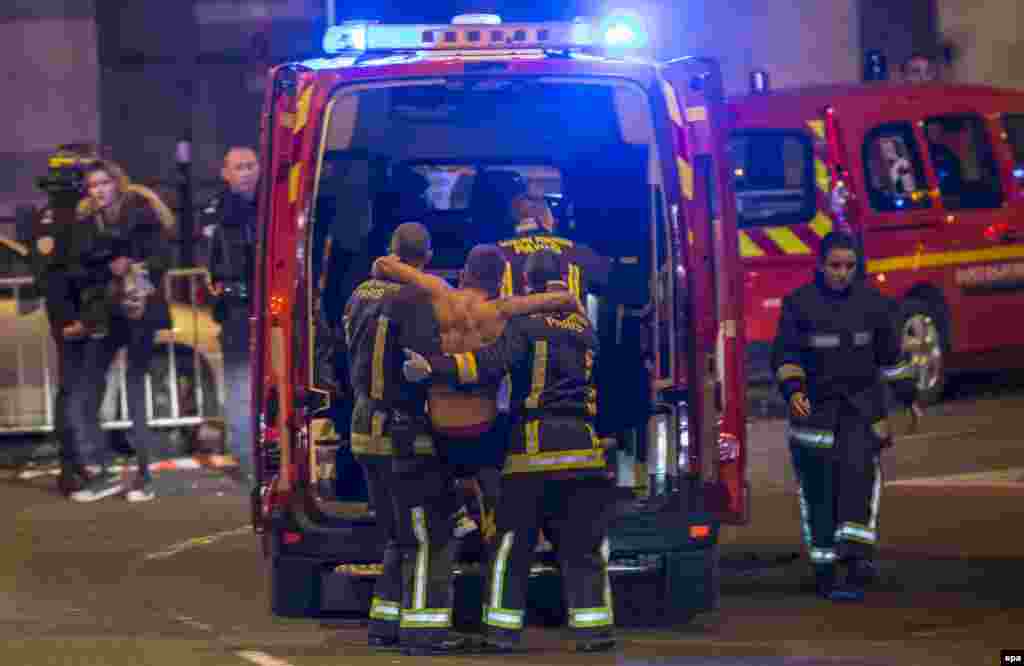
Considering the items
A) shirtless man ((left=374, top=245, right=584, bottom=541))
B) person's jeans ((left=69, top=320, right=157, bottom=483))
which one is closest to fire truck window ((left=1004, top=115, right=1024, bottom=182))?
person's jeans ((left=69, top=320, right=157, bottom=483))

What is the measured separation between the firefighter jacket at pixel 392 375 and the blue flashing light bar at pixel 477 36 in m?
1.10

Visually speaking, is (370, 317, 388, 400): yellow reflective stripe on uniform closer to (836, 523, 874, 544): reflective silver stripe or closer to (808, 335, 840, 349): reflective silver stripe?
(808, 335, 840, 349): reflective silver stripe

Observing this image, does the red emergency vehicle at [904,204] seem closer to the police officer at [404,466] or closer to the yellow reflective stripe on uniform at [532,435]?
the police officer at [404,466]

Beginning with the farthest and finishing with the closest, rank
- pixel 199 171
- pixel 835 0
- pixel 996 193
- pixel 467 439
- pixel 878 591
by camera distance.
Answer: pixel 199 171, pixel 835 0, pixel 996 193, pixel 878 591, pixel 467 439

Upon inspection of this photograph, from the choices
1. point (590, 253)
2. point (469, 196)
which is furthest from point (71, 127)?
point (590, 253)

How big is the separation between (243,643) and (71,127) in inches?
636

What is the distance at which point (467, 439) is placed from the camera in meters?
8.69

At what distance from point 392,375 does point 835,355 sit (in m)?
2.09

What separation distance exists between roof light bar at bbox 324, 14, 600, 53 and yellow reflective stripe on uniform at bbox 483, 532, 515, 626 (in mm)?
1943

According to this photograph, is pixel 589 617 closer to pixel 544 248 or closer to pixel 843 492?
pixel 544 248

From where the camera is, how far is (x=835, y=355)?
9906 mm

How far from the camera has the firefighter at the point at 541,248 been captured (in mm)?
8773

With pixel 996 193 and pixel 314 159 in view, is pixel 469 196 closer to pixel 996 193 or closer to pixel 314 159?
pixel 314 159

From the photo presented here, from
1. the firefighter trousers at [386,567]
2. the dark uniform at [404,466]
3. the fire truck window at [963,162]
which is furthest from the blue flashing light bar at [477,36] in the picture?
the fire truck window at [963,162]
